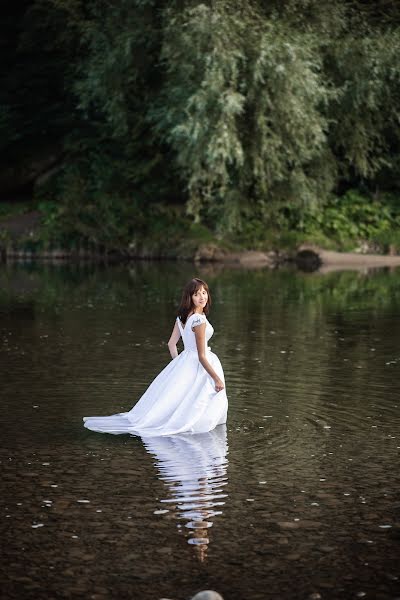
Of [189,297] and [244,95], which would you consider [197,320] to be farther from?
[244,95]

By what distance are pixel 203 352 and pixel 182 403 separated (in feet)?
1.69

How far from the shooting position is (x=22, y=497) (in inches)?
334

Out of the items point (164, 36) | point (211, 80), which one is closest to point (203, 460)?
point (211, 80)

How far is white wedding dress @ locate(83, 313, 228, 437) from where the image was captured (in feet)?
36.3

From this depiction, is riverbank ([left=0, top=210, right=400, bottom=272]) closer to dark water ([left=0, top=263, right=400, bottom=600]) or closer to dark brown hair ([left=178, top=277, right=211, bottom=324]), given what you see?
dark water ([left=0, top=263, right=400, bottom=600])

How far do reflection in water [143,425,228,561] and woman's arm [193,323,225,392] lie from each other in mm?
470

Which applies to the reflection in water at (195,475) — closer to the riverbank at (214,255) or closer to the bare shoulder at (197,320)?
the bare shoulder at (197,320)

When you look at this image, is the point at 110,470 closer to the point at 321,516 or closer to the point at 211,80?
the point at 321,516

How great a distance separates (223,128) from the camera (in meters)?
35.8

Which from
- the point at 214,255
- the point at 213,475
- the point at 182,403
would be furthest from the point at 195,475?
the point at 214,255

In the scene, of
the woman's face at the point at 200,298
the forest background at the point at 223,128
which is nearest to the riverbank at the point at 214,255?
the forest background at the point at 223,128

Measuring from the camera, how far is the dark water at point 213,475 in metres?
6.75

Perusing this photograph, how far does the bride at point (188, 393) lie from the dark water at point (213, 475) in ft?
0.69

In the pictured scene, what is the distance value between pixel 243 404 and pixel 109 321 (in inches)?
369
